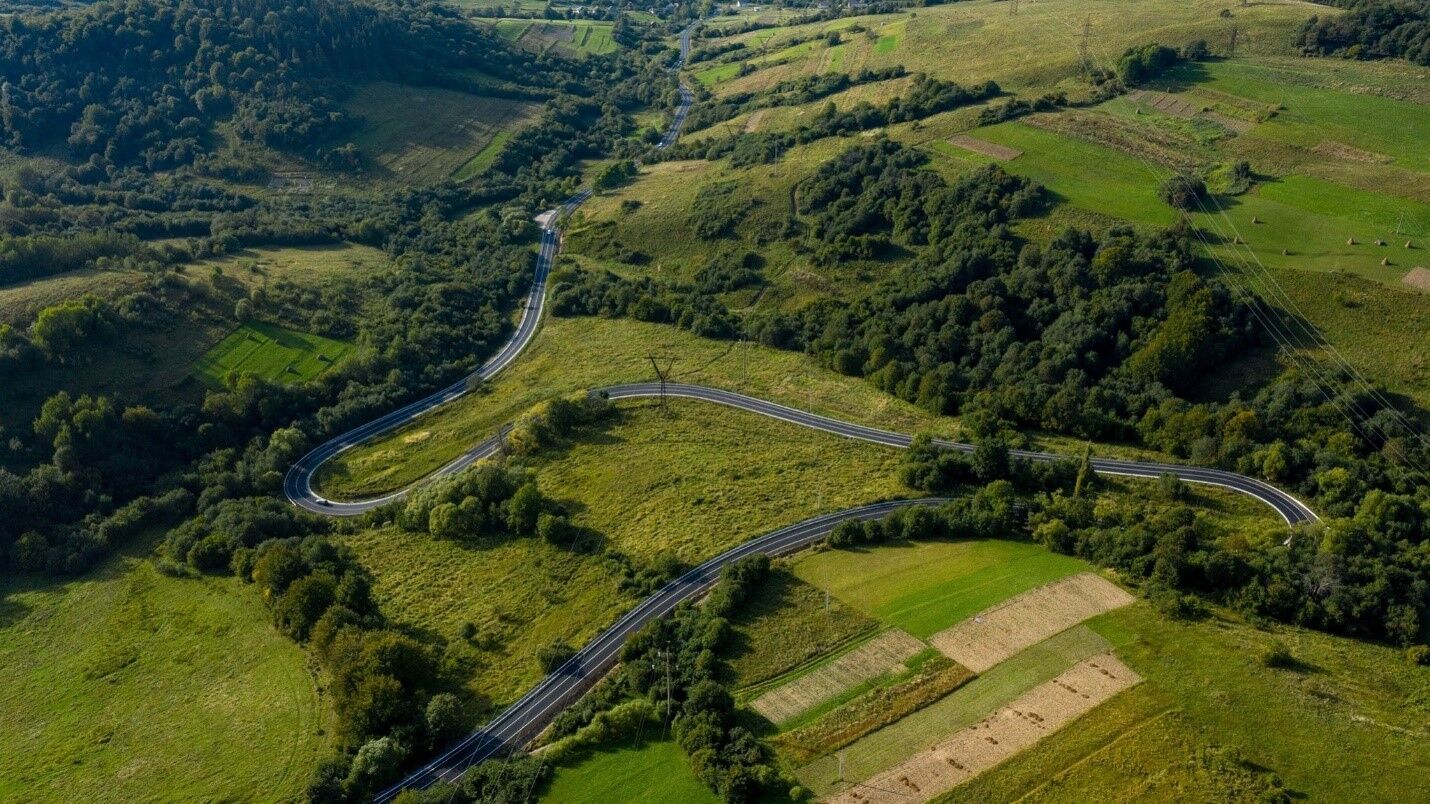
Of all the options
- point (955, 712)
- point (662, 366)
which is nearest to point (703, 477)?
point (662, 366)

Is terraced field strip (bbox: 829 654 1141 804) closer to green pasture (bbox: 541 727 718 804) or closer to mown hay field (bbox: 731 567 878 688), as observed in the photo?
green pasture (bbox: 541 727 718 804)

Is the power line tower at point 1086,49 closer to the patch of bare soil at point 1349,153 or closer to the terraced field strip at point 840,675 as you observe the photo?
the patch of bare soil at point 1349,153

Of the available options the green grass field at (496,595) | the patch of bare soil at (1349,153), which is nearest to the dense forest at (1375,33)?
the patch of bare soil at (1349,153)

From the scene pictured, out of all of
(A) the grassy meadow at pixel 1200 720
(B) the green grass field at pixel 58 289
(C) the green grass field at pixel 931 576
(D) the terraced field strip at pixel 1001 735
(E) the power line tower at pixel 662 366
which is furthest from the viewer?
(B) the green grass field at pixel 58 289

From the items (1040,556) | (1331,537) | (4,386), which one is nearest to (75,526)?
(4,386)

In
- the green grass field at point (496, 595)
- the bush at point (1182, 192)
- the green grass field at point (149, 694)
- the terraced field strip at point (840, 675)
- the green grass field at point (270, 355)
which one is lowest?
the green grass field at point (149, 694)

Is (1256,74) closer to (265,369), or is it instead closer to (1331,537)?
(1331,537)

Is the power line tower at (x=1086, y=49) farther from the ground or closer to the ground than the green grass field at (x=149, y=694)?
farther from the ground
